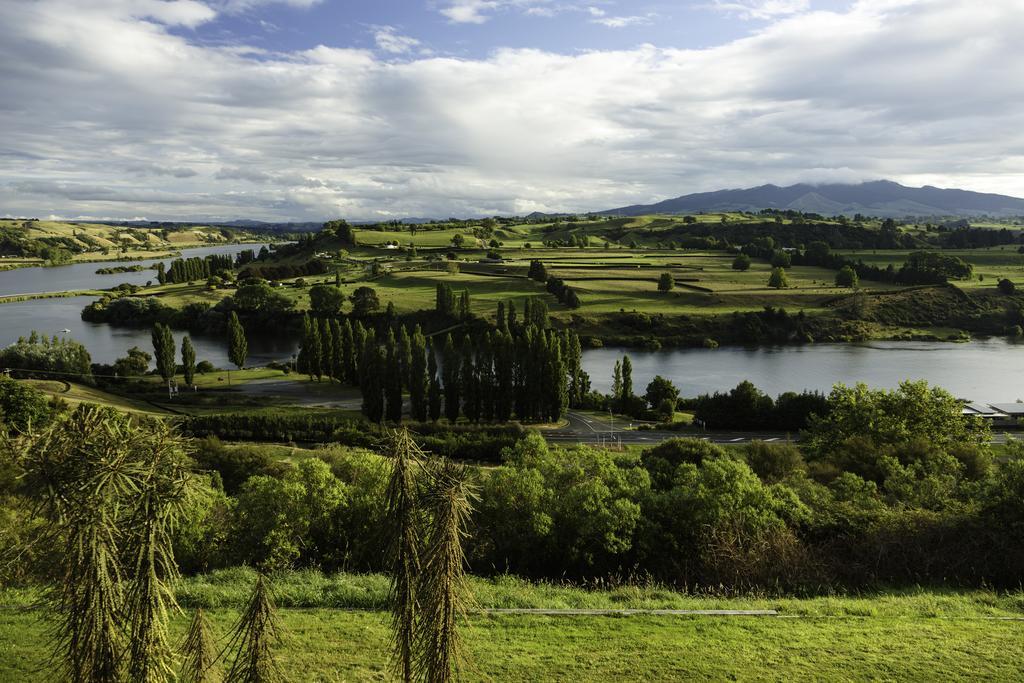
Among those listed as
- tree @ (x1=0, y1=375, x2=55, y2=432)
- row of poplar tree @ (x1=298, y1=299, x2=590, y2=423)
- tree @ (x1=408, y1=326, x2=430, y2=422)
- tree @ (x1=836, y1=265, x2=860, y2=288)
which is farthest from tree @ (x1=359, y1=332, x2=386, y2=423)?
tree @ (x1=836, y1=265, x2=860, y2=288)

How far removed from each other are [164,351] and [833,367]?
6797 cm

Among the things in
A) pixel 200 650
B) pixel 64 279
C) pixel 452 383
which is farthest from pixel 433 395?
pixel 64 279

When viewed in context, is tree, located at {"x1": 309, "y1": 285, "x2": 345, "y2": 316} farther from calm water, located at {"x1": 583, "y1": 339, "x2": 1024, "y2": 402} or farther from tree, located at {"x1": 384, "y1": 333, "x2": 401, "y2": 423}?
tree, located at {"x1": 384, "y1": 333, "x2": 401, "y2": 423}

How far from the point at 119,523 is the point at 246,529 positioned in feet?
41.9

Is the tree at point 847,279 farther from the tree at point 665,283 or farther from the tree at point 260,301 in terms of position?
the tree at point 260,301

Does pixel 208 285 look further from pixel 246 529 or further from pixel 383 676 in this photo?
pixel 383 676

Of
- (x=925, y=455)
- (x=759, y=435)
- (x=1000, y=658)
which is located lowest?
(x=759, y=435)

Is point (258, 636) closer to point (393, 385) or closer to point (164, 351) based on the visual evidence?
point (393, 385)

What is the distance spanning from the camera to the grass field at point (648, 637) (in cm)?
1035

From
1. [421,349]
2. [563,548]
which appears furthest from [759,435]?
[563,548]

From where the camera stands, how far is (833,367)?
7094 cm

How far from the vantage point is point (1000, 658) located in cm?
1088

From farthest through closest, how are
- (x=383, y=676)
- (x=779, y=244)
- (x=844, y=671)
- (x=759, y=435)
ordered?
1. (x=779, y=244)
2. (x=759, y=435)
3. (x=844, y=671)
4. (x=383, y=676)

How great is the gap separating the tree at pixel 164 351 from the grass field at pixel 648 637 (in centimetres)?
4842
